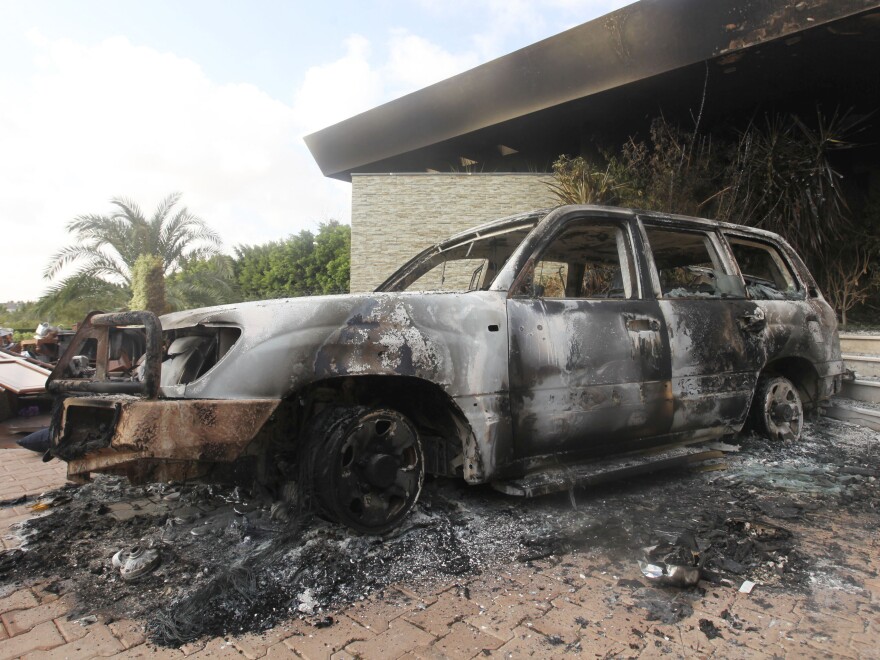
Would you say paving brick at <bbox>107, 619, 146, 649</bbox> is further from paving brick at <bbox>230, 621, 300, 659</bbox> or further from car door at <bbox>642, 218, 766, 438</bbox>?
car door at <bbox>642, 218, 766, 438</bbox>

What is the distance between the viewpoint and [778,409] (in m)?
4.04

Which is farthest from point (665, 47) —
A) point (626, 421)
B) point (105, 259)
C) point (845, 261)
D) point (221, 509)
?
point (105, 259)

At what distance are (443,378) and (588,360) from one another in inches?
34.3

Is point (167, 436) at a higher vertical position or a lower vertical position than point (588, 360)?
lower

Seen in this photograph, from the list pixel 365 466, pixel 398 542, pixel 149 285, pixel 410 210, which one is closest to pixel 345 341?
pixel 365 466

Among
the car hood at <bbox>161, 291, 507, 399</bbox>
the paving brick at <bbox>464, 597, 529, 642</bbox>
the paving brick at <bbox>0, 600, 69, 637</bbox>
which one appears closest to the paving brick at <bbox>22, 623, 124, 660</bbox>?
the paving brick at <bbox>0, 600, 69, 637</bbox>

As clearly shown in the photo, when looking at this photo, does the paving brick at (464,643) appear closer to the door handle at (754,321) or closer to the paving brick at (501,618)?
the paving brick at (501,618)

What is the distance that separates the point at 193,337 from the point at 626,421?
2354 millimetres

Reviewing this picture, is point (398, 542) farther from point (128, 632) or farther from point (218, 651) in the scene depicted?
point (128, 632)

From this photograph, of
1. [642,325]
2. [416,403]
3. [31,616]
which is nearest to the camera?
[31,616]

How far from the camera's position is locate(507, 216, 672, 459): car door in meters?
2.68

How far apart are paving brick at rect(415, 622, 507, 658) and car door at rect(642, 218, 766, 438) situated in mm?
1950

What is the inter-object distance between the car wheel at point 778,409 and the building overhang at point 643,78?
209 inches

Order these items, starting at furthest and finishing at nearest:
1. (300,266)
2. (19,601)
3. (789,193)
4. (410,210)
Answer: (300,266) → (410,210) → (789,193) → (19,601)
